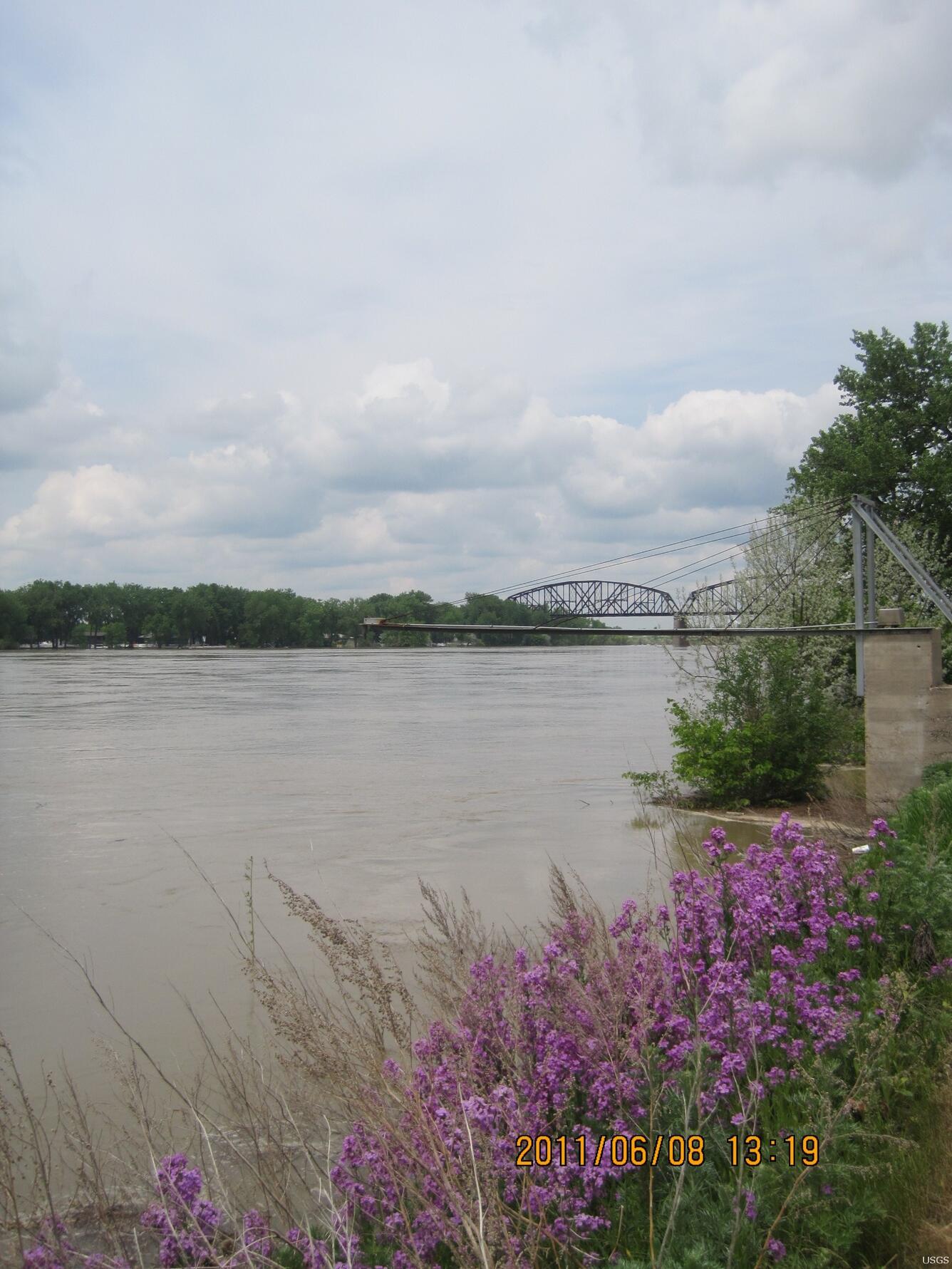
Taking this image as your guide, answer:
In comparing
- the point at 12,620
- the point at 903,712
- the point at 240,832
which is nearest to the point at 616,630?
the point at 903,712

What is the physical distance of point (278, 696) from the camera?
5244 cm

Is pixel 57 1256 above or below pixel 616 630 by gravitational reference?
below

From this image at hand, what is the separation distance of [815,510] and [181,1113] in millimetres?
18787

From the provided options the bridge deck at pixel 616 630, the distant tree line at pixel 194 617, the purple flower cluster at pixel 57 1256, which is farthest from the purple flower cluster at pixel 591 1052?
the distant tree line at pixel 194 617

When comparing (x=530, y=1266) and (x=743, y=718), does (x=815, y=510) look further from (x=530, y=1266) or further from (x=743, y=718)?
(x=530, y=1266)

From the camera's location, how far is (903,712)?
13.6 meters

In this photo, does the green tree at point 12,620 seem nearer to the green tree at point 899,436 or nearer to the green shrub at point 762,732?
the green tree at point 899,436

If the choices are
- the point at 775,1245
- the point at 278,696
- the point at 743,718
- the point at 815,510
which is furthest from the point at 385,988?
the point at 278,696

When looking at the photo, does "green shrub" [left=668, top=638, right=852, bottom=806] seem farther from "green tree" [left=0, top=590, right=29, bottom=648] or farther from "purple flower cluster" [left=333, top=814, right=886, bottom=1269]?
"green tree" [left=0, top=590, right=29, bottom=648]

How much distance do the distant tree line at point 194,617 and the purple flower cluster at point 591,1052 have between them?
466ft

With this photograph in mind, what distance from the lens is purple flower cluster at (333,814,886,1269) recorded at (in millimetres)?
3465

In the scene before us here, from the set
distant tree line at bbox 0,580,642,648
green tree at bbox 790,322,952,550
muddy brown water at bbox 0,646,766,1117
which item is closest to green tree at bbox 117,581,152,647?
distant tree line at bbox 0,580,642,648

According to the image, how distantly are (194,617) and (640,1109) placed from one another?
162 meters

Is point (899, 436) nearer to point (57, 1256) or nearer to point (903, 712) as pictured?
point (903, 712)
